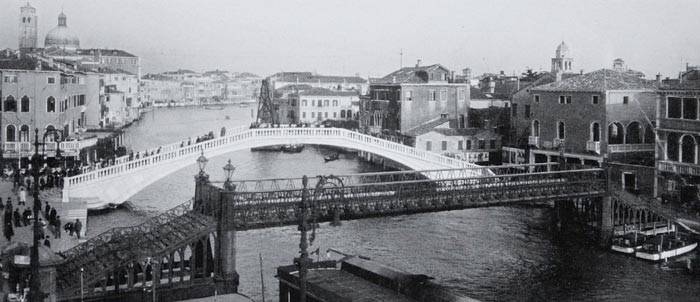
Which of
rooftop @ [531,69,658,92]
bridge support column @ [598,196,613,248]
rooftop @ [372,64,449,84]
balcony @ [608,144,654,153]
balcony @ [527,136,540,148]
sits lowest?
bridge support column @ [598,196,613,248]

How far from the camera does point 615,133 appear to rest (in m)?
27.4

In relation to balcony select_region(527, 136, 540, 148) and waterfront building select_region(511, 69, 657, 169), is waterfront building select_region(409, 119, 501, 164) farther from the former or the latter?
waterfront building select_region(511, 69, 657, 169)

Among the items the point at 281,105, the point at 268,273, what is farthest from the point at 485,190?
Answer: the point at 281,105

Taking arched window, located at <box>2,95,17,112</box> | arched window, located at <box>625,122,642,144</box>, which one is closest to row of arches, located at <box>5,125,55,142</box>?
arched window, located at <box>2,95,17,112</box>

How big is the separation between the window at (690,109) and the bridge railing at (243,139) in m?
8.45

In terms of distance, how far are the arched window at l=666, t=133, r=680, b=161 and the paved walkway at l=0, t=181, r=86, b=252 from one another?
50.2 feet

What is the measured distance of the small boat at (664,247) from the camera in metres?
18.5

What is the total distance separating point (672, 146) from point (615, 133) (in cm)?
426

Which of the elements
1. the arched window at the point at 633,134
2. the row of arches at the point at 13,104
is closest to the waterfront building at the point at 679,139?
the arched window at the point at 633,134

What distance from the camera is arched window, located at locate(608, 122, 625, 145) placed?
27041mm

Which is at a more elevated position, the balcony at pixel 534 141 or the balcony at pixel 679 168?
the balcony at pixel 534 141

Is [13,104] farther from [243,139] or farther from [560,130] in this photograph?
[560,130]

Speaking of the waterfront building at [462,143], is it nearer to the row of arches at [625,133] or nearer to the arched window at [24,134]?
the row of arches at [625,133]

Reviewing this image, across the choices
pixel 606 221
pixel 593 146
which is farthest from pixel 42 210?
pixel 593 146
